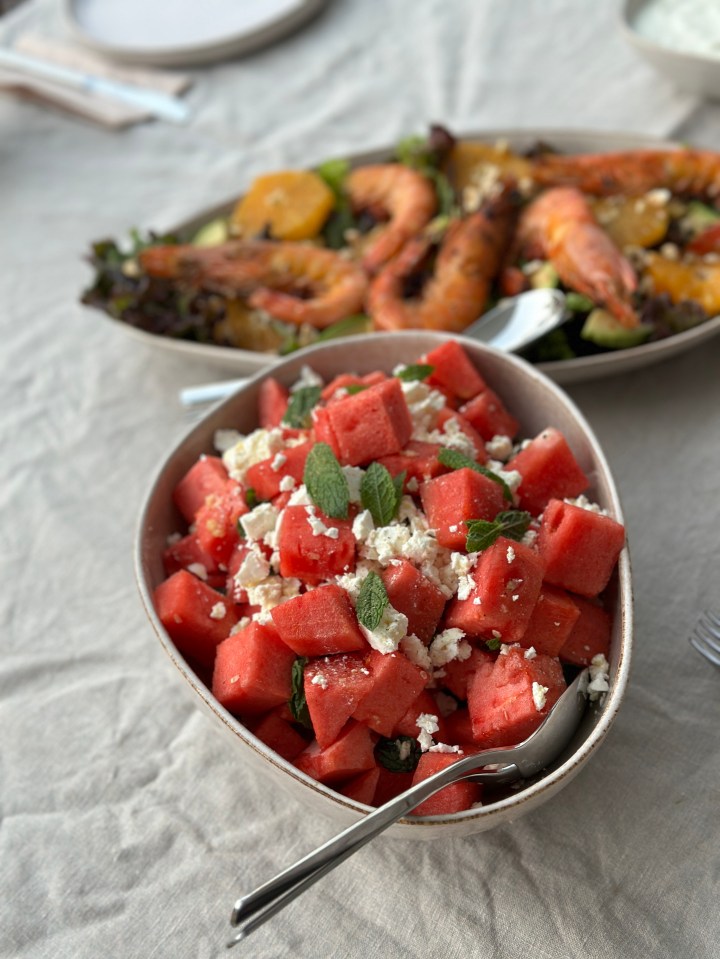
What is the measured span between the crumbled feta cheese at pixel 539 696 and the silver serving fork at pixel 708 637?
0.43 m

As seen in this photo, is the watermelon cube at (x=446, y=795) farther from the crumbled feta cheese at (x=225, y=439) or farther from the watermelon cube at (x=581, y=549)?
the crumbled feta cheese at (x=225, y=439)

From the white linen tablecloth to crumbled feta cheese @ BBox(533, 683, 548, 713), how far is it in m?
0.28

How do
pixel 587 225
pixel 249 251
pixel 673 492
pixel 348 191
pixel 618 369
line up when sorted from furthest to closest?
pixel 348 191 → pixel 249 251 → pixel 587 225 → pixel 618 369 → pixel 673 492

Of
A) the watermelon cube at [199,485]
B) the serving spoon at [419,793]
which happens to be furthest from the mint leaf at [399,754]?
the watermelon cube at [199,485]

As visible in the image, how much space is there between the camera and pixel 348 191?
2.47 m

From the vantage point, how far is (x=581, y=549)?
1309mm

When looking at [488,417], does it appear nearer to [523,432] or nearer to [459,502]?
[523,432]

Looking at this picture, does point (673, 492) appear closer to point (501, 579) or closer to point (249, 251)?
point (501, 579)

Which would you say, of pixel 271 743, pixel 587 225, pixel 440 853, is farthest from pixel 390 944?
pixel 587 225

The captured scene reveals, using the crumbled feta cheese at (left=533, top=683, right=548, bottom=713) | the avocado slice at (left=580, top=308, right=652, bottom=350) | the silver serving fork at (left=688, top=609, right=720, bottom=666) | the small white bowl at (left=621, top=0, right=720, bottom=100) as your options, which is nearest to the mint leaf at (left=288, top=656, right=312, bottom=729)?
the crumbled feta cheese at (left=533, top=683, right=548, bottom=713)

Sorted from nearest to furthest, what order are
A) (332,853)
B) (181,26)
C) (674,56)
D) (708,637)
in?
(332,853) < (708,637) < (674,56) < (181,26)

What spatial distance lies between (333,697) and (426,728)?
0.44 ft

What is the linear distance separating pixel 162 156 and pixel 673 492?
2.08 metres

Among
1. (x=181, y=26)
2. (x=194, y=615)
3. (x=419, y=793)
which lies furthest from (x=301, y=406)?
(x=181, y=26)
